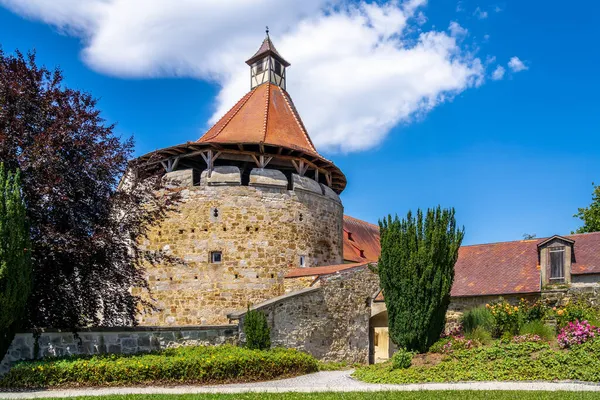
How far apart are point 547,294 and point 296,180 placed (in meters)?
9.03

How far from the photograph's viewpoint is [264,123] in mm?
20938

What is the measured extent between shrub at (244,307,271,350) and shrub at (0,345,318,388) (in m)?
1.47

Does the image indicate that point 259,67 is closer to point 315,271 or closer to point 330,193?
point 330,193

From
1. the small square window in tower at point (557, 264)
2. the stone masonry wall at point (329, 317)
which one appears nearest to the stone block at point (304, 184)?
the stone masonry wall at point (329, 317)

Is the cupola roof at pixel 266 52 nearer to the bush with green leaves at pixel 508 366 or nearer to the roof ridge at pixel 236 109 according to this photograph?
the roof ridge at pixel 236 109

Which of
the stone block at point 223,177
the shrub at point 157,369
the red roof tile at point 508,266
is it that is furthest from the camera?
the stone block at point 223,177

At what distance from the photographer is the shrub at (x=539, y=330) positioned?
1311cm

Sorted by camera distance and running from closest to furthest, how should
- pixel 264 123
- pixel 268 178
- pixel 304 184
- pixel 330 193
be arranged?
pixel 268 178 → pixel 304 184 → pixel 264 123 → pixel 330 193

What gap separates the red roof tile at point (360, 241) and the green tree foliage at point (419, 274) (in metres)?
11.9

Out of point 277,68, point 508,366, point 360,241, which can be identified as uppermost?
point 277,68

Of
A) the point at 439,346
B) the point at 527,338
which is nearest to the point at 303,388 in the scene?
the point at 439,346

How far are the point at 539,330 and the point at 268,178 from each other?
9836mm

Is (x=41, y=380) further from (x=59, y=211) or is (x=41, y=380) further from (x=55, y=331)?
(x=59, y=211)

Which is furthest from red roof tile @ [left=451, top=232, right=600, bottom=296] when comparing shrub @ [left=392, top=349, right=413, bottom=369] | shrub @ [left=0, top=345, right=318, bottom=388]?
shrub @ [left=0, top=345, right=318, bottom=388]
